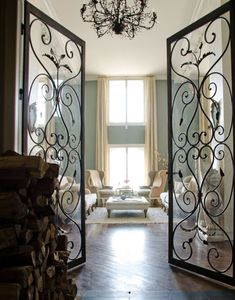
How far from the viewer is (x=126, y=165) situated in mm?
10852

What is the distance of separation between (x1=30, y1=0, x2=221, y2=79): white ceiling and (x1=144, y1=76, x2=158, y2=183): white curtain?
420 millimetres

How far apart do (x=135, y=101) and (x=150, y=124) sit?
0.97 metres

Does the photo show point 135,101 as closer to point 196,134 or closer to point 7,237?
point 196,134

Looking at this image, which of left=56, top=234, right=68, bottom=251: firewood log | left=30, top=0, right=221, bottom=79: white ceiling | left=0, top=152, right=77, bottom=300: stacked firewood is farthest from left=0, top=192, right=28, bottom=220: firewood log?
left=30, top=0, right=221, bottom=79: white ceiling

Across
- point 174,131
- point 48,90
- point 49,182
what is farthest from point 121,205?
point 49,182

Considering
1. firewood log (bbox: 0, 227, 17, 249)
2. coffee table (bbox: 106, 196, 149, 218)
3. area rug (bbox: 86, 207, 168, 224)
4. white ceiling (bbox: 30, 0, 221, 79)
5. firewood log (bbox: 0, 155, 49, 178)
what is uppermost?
white ceiling (bbox: 30, 0, 221, 79)

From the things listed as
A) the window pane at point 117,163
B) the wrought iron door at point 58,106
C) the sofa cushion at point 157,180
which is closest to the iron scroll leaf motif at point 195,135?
the wrought iron door at point 58,106

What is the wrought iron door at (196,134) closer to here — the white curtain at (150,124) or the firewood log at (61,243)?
the firewood log at (61,243)

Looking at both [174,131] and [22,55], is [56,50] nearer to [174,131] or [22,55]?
[22,55]

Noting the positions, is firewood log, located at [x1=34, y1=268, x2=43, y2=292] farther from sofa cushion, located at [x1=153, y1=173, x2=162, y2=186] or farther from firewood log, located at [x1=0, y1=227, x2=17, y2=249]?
sofa cushion, located at [x1=153, y1=173, x2=162, y2=186]

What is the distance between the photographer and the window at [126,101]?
35.7ft

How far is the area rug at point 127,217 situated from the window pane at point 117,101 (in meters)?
3.73

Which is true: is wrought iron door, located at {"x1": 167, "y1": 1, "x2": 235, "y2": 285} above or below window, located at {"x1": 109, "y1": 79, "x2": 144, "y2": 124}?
below

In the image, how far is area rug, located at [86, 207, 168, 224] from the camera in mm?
6547
